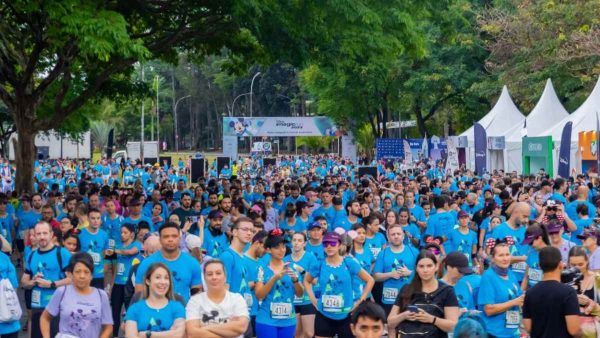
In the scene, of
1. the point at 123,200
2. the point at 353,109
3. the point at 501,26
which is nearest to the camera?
the point at 123,200

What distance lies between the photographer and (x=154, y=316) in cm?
758

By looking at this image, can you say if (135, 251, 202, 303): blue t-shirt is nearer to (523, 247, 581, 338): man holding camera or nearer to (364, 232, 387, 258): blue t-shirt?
(523, 247, 581, 338): man holding camera

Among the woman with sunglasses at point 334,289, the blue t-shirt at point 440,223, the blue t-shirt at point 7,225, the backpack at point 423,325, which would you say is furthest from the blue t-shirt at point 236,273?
the blue t-shirt at point 7,225

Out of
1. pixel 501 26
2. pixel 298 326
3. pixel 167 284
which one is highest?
pixel 501 26

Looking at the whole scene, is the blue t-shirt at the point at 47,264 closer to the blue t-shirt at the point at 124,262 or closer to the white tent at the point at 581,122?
the blue t-shirt at the point at 124,262

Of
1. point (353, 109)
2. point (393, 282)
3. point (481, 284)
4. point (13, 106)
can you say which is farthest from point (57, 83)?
point (353, 109)

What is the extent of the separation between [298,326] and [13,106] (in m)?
14.0

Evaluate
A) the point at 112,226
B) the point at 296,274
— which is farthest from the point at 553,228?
the point at 112,226

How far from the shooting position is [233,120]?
51.5m

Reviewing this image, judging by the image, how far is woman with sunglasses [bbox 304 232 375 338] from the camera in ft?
33.4

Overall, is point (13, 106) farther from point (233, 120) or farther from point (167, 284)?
point (233, 120)

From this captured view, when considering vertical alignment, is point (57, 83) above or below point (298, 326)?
above

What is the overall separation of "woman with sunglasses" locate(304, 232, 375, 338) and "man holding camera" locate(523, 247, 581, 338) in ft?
8.63

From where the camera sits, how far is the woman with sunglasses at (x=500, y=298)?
8.77 meters
